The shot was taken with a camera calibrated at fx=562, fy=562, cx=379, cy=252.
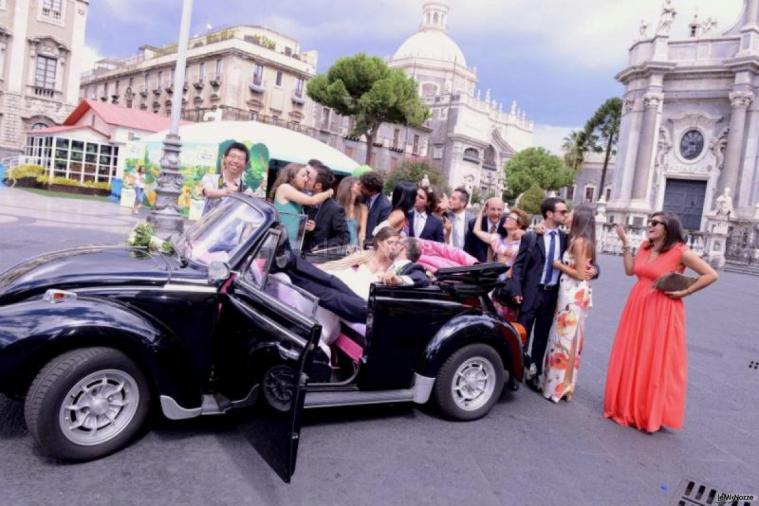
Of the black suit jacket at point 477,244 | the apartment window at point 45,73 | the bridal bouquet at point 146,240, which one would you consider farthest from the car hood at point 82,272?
the apartment window at point 45,73

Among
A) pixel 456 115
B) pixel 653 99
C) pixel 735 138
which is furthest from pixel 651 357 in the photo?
pixel 456 115

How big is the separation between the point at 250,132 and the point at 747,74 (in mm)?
26557

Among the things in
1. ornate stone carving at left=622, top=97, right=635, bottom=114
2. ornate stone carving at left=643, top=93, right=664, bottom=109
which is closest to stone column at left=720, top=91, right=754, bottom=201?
ornate stone carving at left=643, top=93, right=664, bottom=109

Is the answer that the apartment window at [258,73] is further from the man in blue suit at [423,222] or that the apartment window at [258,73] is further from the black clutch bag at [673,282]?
the black clutch bag at [673,282]

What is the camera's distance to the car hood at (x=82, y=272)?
3.35 meters

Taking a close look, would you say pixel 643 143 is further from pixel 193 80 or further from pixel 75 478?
pixel 193 80

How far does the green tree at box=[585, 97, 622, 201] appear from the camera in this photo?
55812 mm

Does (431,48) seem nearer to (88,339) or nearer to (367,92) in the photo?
(367,92)

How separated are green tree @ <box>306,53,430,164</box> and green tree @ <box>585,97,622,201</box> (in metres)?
20.8

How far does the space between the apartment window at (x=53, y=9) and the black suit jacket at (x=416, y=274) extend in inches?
1819

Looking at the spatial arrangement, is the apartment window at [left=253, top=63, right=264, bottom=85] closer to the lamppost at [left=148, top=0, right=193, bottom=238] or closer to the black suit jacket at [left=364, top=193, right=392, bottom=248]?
the lamppost at [left=148, top=0, right=193, bottom=238]

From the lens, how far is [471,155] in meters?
74.2

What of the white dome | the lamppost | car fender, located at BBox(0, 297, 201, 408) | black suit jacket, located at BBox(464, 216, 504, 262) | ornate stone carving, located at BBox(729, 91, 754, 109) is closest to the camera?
car fender, located at BBox(0, 297, 201, 408)

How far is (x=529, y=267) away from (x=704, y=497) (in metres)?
2.39
